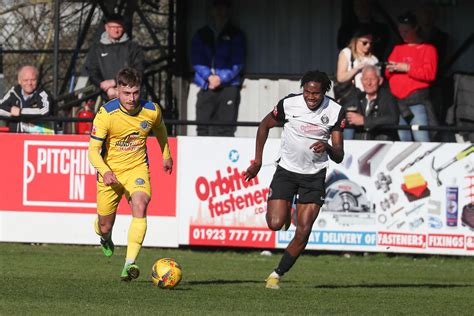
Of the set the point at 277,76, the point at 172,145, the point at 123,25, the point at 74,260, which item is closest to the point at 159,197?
the point at 172,145

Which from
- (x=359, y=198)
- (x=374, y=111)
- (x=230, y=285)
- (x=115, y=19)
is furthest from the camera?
(x=115, y=19)

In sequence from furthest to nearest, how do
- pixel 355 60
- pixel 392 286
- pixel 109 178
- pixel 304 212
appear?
pixel 355 60, pixel 392 286, pixel 304 212, pixel 109 178

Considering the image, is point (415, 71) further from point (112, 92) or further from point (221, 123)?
point (112, 92)

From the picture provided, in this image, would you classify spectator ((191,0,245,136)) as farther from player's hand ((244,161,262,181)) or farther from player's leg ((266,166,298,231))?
player's hand ((244,161,262,181))

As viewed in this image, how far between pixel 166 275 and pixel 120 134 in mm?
1623

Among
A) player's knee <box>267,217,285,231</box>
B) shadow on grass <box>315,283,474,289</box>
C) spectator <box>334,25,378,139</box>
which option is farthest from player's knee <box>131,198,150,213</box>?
spectator <box>334,25,378,139</box>

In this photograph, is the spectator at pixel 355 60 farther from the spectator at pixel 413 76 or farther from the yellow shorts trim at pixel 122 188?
the yellow shorts trim at pixel 122 188

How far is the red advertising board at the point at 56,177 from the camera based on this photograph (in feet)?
53.3

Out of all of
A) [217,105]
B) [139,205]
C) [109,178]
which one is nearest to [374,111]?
[217,105]

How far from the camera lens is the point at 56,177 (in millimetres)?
16391

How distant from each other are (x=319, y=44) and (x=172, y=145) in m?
4.21

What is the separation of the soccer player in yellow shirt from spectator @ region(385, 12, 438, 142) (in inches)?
214

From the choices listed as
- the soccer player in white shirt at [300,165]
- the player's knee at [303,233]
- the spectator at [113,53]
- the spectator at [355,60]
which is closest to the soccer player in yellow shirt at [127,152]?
the soccer player in white shirt at [300,165]

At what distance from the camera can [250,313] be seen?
9633mm
